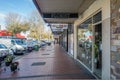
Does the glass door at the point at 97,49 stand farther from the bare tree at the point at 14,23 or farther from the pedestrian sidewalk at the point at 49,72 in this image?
the bare tree at the point at 14,23

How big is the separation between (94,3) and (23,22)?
135ft

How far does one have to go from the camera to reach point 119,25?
5781 millimetres

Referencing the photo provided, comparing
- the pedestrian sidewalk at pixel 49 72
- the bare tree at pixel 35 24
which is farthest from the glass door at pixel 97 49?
the bare tree at pixel 35 24

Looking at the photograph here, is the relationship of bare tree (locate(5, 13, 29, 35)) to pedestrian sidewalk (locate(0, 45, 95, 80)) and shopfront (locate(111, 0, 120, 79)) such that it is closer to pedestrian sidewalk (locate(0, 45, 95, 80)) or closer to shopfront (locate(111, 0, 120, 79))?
pedestrian sidewalk (locate(0, 45, 95, 80))

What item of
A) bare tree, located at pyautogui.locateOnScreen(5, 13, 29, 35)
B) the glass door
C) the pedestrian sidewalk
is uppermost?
bare tree, located at pyautogui.locateOnScreen(5, 13, 29, 35)

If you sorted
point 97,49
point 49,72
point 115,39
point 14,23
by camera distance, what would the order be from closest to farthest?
point 115,39, point 97,49, point 49,72, point 14,23

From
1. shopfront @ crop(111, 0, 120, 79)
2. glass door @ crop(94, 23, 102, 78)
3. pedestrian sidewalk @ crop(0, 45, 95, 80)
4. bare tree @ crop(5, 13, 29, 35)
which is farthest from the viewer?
bare tree @ crop(5, 13, 29, 35)

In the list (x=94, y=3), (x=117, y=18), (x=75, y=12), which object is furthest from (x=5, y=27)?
(x=117, y=18)

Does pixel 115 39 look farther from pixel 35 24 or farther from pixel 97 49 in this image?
pixel 35 24

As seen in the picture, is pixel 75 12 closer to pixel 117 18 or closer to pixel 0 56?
pixel 0 56

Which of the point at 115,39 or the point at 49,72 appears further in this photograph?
the point at 49,72

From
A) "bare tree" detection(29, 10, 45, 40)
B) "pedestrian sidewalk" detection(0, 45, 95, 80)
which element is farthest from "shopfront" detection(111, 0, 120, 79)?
"bare tree" detection(29, 10, 45, 40)

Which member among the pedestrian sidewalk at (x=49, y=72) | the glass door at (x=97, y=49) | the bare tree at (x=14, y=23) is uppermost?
the bare tree at (x=14, y=23)

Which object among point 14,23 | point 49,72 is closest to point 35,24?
point 14,23
